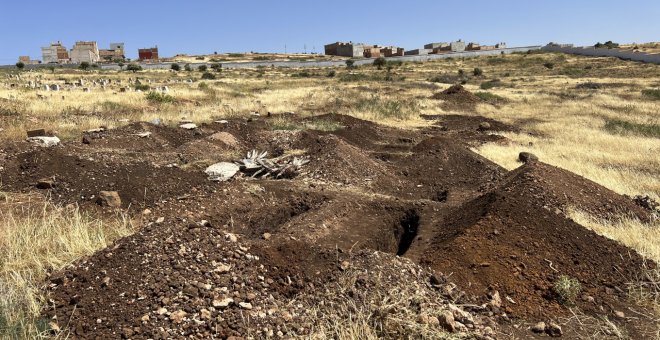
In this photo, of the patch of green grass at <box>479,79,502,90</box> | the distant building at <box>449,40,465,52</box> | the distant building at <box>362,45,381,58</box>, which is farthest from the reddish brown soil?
the distant building at <box>449,40,465,52</box>

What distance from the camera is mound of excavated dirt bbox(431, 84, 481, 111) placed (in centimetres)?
2227

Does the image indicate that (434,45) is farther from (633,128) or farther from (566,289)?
(566,289)

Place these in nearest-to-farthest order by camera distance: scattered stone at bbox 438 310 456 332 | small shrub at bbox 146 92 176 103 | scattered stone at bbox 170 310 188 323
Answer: scattered stone at bbox 170 310 188 323 → scattered stone at bbox 438 310 456 332 → small shrub at bbox 146 92 176 103

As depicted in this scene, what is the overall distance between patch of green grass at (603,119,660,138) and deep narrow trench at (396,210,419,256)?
11562 millimetres

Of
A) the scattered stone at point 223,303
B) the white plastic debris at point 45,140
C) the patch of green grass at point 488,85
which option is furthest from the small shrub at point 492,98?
the scattered stone at point 223,303

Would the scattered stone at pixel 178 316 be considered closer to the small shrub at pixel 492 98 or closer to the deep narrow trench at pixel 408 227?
A: the deep narrow trench at pixel 408 227

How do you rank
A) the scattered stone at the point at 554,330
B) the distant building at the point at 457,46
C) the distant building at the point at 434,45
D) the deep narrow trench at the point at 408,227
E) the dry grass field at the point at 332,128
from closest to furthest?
1. the scattered stone at the point at 554,330
2. the dry grass field at the point at 332,128
3. the deep narrow trench at the point at 408,227
4. the distant building at the point at 457,46
5. the distant building at the point at 434,45

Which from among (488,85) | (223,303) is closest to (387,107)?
(223,303)

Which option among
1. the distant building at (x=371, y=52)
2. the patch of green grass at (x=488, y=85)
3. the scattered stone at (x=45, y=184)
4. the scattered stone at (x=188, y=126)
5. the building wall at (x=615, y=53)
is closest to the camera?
the scattered stone at (x=45, y=184)

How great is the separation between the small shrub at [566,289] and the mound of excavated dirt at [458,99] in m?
18.1

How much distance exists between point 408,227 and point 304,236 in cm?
194

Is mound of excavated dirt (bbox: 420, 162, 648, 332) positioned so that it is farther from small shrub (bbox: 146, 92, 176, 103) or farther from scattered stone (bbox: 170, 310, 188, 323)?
small shrub (bbox: 146, 92, 176, 103)

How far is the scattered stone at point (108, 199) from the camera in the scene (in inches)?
259

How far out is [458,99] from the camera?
23391mm
